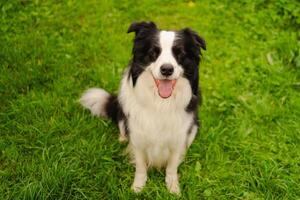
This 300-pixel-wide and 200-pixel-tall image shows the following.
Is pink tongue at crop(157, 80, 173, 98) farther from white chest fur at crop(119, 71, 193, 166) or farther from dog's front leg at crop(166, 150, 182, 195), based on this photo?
dog's front leg at crop(166, 150, 182, 195)

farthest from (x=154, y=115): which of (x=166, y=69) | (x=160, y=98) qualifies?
(x=166, y=69)

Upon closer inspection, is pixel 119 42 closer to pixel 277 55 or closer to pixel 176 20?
pixel 176 20

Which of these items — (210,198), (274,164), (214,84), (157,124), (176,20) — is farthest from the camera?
(176,20)

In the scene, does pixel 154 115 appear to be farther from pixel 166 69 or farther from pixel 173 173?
pixel 173 173

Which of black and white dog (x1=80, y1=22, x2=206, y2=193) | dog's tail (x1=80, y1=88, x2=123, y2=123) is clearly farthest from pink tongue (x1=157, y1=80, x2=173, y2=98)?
dog's tail (x1=80, y1=88, x2=123, y2=123)

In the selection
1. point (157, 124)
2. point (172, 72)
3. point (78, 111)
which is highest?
point (172, 72)

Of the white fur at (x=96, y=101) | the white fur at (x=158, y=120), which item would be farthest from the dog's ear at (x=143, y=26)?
the white fur at (x=96, y=101)

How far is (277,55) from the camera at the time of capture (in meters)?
4.56

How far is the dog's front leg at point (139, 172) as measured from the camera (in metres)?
3.24

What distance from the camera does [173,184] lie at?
3.30 metres

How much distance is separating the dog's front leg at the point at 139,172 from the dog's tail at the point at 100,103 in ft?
1.66

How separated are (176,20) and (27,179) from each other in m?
2.50

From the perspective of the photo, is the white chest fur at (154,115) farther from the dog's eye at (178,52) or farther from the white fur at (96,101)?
the white fur at (96,101)

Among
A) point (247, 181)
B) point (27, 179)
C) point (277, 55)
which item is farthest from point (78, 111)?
point (277, 55)
